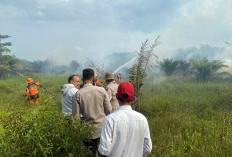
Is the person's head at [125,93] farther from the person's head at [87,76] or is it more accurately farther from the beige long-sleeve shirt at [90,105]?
the person's head at [87,76]

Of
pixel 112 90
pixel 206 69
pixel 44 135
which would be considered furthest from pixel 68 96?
pixel 206 69

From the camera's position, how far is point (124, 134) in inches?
64.3

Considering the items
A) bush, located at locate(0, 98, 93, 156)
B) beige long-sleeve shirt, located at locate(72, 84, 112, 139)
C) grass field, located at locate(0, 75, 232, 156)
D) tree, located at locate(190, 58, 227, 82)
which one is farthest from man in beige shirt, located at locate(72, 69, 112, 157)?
tree, located at locate(190, 58, 227, 82)

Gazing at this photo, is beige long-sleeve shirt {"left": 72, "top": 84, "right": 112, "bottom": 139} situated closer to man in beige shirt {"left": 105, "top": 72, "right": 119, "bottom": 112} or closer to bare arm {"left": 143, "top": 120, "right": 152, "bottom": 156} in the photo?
bare arm {"left": 143, "top": 120, "right": 152, "bottom": 156}

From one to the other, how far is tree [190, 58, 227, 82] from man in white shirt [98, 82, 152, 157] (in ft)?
43.1

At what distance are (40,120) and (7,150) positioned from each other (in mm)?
396

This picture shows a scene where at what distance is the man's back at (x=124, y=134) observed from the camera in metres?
1.61

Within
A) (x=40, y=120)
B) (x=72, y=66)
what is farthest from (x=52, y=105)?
(x=72, y=66)

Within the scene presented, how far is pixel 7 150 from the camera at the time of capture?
72.4 inches

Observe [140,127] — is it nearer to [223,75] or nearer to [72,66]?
[223,75]

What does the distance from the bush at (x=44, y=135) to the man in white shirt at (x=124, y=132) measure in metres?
0.46

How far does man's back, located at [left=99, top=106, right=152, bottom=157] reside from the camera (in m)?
1.61

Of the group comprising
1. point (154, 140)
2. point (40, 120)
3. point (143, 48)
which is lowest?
point (154, 140)

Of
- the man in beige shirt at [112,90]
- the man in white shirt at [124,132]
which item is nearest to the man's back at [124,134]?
the man in white shirt at [124,132]
